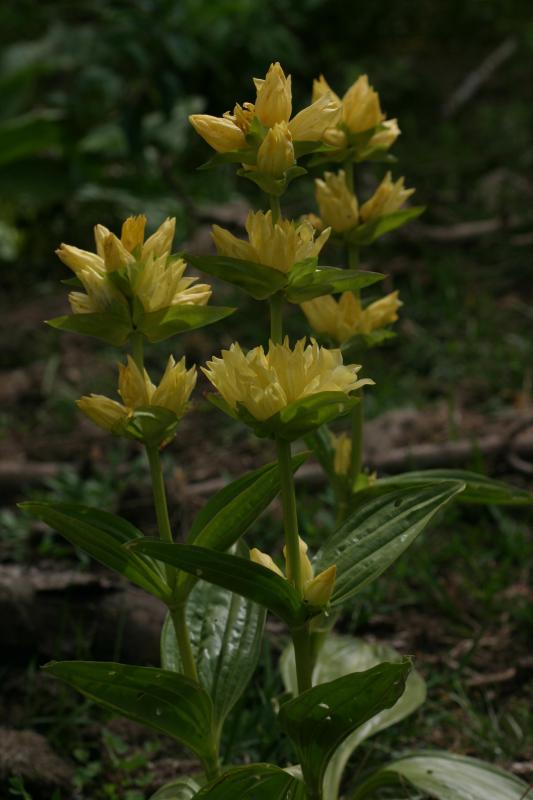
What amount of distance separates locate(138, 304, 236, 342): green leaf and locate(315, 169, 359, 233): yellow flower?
0.57 meters

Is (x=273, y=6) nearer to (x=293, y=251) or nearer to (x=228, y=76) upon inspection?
(x=228, y=76)

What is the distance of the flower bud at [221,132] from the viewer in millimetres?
1738

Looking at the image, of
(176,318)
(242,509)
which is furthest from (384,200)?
(242,509)

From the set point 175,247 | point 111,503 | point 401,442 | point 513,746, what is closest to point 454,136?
point 175,247

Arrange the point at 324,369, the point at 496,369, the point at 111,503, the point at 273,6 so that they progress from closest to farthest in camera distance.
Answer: the point at 324,369, the point at 111,503, the point at 496,369, the point at 273,6

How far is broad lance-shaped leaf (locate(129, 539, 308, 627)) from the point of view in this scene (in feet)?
5.56

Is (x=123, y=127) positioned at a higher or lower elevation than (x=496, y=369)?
higher

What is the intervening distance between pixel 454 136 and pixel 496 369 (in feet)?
7.50

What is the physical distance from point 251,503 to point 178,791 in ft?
1.87

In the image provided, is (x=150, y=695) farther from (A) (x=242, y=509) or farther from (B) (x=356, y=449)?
(B) (x=356, y=449)

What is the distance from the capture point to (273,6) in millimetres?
5973

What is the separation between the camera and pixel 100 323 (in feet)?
5.92

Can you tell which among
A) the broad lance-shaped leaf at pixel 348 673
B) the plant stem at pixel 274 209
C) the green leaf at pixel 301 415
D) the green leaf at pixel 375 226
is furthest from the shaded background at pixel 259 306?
the plant stem at pixel 274 209

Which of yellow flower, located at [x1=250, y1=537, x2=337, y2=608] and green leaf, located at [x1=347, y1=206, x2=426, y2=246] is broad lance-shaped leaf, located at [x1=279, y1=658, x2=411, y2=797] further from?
green leaf, located at [x1=347, y1=206, x2=426, y2=246]
